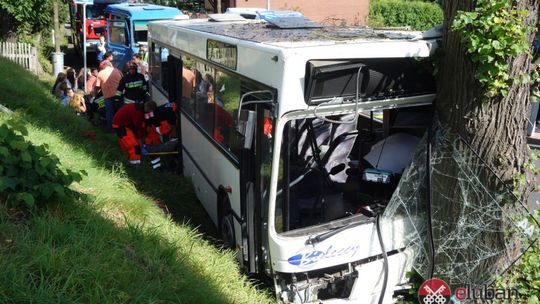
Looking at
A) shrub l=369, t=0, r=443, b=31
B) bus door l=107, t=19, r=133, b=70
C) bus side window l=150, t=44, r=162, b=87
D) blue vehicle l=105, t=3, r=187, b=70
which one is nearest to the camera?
bus side window l=150, t=44, r=162, b=87

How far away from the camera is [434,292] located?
15.5 feet

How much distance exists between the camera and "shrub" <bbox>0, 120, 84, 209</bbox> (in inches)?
172

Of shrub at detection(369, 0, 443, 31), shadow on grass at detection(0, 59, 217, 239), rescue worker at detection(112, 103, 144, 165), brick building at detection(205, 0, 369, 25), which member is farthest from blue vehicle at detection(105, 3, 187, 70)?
shrub at detection(369, 0, 443, 31)

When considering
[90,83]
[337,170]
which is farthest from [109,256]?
[90,83]

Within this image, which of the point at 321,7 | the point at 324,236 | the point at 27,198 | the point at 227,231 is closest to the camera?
the point at 27,198

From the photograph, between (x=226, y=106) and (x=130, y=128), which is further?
(x=130, y=128)

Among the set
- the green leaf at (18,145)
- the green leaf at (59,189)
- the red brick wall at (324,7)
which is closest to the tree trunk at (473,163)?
the green leaf at (59,189)

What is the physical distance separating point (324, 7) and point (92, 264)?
93.9 ft

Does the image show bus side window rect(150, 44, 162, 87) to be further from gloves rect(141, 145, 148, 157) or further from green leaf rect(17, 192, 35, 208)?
green leaf rect(17, 192, 35, 208)

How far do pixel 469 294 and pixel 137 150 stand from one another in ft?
19.5

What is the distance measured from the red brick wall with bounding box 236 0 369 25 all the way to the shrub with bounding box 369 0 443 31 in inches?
96.5

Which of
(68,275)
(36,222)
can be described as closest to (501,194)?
(68,275)

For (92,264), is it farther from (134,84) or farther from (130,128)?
(134,84)

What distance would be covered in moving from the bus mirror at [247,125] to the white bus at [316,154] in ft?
0.04
